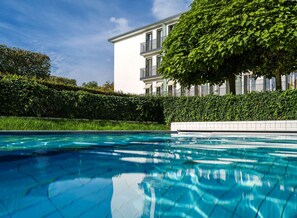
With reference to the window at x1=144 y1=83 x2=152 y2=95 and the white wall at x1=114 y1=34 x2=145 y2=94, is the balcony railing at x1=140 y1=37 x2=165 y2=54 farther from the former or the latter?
the window at x1=144 y1=83 x2=152 y2=95

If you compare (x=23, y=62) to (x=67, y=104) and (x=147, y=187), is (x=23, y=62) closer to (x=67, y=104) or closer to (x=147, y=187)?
(x=67, y=104)

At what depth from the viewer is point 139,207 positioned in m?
2.61

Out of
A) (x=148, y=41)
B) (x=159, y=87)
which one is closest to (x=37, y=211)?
(x=159, y=87)

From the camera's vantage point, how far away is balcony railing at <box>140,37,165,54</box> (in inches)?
1300

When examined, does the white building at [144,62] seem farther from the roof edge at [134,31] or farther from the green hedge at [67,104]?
the green hedge at [67,104]

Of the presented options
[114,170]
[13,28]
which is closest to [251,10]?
[114,170]

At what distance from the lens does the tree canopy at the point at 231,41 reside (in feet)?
41.8

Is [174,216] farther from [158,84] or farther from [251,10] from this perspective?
[158,84]

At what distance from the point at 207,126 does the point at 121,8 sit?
1040 cm

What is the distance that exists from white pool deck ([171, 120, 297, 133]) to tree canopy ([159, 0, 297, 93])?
266 centimetres

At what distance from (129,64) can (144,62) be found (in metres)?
2.91

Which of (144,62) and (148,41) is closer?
(148,41)

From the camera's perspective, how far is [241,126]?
13.1 m

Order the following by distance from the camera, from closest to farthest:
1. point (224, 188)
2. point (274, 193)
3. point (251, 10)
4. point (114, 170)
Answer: point (274, 193) < point (224, 188) < point (114, 170) < point (251, 10)
